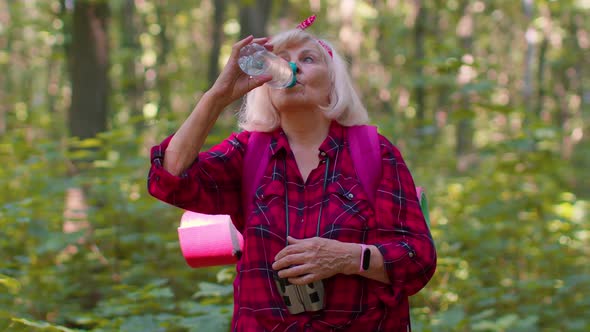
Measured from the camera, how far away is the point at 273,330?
7.95 ft

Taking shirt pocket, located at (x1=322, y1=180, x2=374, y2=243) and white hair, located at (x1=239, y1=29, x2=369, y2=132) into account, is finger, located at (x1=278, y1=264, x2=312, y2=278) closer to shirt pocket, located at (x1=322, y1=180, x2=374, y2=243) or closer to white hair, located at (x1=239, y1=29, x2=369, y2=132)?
shirt pocket, located at (x1=322, y1=180, x2=374, y2=243)

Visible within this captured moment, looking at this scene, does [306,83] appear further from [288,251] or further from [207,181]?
[288,251]

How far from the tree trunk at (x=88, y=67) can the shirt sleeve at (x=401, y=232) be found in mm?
6479

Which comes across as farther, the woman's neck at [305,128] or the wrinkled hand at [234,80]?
the woman's neck at [305,128]

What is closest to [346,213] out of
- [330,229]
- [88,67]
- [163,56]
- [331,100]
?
[330,229]

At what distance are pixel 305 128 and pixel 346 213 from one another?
41cm

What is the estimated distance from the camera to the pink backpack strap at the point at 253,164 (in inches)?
103

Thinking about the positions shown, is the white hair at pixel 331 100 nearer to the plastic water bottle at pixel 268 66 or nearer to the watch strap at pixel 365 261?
the plastic water bottle at pixel 268 66

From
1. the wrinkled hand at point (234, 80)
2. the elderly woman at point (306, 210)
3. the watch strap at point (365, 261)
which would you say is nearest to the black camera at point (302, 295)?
the elderly woman at point (306, 210)

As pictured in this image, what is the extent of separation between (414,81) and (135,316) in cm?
598

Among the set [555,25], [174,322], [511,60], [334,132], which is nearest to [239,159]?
[334,132]

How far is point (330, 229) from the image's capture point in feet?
8.06

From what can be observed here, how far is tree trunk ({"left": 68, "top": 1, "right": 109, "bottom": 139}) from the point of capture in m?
8.30

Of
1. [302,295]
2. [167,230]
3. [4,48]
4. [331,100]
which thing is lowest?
[302,295]
